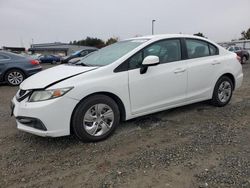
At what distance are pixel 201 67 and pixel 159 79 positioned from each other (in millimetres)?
1074

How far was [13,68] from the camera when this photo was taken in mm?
9336

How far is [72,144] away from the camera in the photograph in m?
3.83

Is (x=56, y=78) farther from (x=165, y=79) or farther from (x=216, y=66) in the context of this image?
(x=216, y=66)

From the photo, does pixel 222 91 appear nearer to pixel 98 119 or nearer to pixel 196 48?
pixel 196 48

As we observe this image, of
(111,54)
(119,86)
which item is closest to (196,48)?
(111,54)

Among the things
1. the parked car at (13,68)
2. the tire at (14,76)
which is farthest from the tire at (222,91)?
the tire at (14,76)

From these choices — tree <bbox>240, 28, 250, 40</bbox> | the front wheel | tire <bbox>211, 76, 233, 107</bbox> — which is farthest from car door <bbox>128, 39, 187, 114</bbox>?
tree <bbox>240, 28, 250, 40</bbox>

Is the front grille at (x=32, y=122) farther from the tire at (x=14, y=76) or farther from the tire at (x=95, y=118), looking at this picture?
the tire at (x=14, y=76)

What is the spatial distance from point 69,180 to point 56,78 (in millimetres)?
1484

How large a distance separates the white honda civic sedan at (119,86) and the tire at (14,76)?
544cm

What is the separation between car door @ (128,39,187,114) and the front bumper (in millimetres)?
1024

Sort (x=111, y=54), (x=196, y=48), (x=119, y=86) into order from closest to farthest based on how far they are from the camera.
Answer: (x=119, y=86) → (x=111, y=54) → (x=196, y=48)

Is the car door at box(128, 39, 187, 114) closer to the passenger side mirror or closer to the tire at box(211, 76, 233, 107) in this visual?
the passenger side mirror

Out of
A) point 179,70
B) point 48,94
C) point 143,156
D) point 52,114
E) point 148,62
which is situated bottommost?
point 143,156
